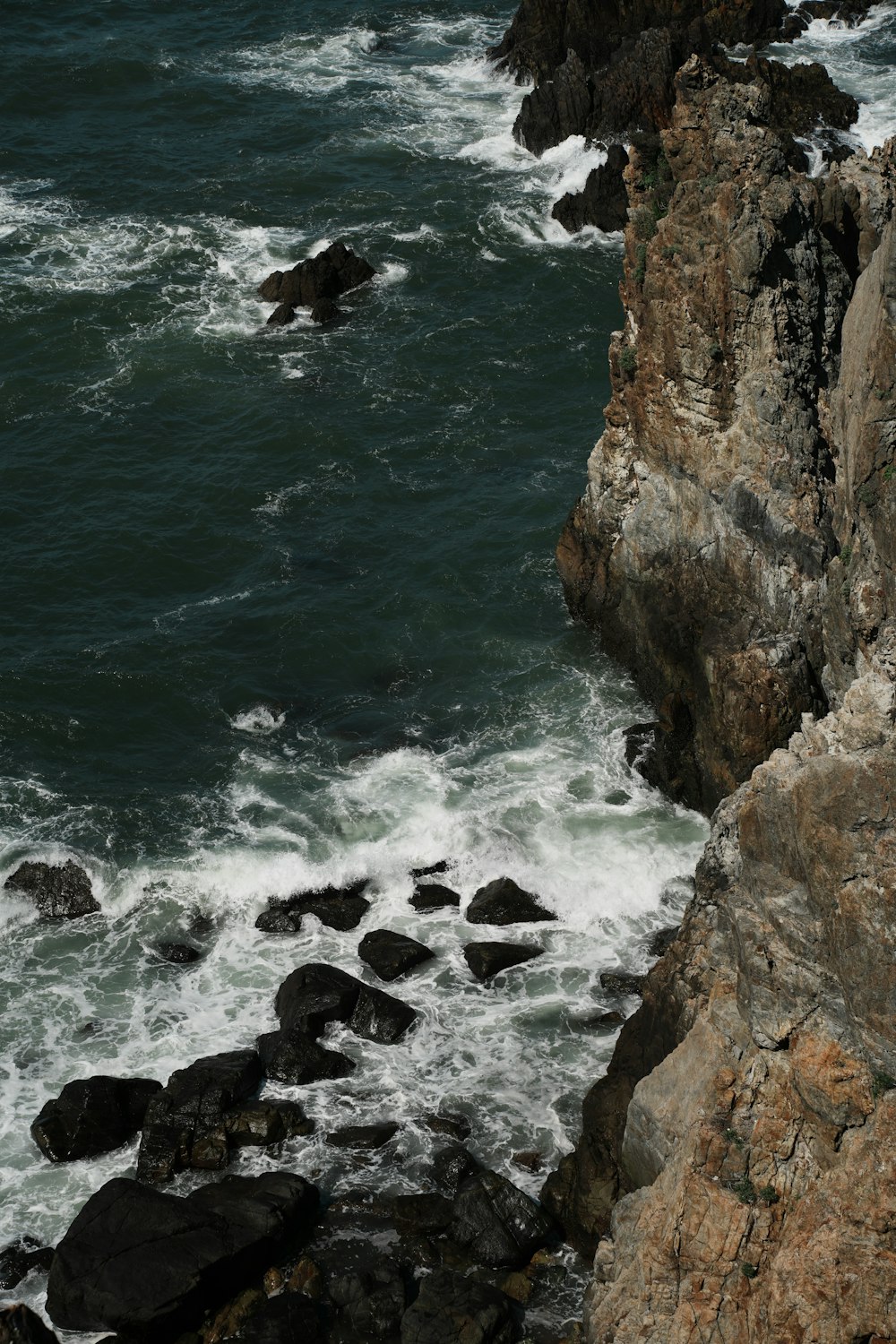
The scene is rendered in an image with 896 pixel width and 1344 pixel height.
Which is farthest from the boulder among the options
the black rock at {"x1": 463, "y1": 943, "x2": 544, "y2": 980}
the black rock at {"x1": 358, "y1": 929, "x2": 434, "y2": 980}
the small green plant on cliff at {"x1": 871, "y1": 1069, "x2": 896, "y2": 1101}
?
the small green plant on cliff at {"x1": 871, "y1": 1069, "x2": 896, "y2": 1101}

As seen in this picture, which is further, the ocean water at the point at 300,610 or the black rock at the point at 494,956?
the black rock at the point at 494,956

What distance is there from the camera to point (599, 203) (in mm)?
59625

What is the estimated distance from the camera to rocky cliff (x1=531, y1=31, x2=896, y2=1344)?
19516mm

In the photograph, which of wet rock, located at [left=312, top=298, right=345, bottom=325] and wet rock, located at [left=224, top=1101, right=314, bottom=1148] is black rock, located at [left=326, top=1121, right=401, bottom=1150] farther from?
wet rock, located at [left=312, top=298, right=345, bottom=325]

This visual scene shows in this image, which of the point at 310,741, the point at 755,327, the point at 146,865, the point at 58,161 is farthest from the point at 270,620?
the point at 58,161

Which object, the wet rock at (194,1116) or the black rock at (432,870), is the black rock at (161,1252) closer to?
the wet rock at (194,1116)

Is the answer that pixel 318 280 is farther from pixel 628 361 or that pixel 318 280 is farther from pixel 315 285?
pixel 628 361

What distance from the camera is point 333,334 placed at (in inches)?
2121

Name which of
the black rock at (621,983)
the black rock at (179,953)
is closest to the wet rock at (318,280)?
the black rock at (179,953)

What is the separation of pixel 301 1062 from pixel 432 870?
626cm

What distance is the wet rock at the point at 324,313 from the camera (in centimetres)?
5428

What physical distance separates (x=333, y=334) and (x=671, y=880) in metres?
28.0

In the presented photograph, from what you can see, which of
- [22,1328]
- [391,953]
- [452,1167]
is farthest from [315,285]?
[22,1328]

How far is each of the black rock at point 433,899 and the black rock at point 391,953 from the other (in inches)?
48.8
